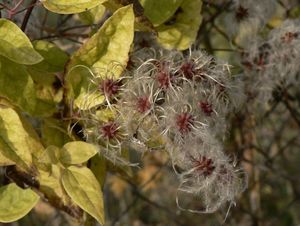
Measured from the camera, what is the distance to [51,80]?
107cm

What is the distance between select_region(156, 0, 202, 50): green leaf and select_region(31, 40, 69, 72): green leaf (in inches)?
7.1

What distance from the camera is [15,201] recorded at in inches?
38.8

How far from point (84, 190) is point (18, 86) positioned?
0.18 m

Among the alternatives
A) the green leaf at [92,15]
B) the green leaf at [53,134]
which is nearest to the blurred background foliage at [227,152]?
the green leaf at [92,15]

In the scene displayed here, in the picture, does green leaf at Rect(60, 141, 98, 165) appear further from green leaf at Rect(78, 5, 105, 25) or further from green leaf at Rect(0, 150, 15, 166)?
green leaf at Rect(78, 5, 105, 25)

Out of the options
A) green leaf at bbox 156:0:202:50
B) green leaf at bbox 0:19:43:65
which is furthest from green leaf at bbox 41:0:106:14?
green leaf at bbox 156:0:202:50

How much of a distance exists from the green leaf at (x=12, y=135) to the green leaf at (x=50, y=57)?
0.43 feet

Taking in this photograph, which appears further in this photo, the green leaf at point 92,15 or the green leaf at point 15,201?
the green leaf at point 92,15

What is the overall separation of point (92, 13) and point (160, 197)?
1696 mm

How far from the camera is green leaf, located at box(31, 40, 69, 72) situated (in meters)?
1.04

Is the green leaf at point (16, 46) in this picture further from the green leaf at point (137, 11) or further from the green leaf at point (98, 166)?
the green leaf at point (98, 166)

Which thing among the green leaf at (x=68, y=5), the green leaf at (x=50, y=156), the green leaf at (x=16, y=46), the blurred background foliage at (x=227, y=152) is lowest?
the blurred background foliage at (x=227, y=152)

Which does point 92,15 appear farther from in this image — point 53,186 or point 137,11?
point 53,186

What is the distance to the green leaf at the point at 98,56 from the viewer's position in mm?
944
